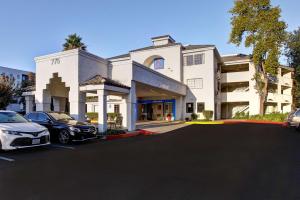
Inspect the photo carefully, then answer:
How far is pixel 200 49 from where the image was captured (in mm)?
28766

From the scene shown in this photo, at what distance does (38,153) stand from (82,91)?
6048 mm

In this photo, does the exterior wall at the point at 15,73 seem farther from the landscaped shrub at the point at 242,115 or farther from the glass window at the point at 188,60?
the landscaped shrub at the point at 242,115

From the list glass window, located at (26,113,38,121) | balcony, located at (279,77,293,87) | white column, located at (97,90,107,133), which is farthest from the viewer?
balcony, located at (279,77,293,87)

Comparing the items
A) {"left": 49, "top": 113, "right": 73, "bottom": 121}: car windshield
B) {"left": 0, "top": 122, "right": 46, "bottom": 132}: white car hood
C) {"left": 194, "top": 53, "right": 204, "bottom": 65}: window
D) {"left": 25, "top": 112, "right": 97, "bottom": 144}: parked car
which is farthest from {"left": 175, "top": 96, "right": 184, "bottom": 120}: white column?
{"left": 0, "top": 122, "right": 46, "bottom": 132}: white car hood

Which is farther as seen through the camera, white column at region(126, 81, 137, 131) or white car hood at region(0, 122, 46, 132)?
white column at region(126, 81, 137, 131)

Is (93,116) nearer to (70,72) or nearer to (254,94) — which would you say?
(70,72)

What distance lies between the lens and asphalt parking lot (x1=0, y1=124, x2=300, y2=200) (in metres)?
4.34

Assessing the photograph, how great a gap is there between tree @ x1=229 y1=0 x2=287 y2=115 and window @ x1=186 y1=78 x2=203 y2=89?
7062 mm

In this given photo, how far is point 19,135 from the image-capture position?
7848 millimetres

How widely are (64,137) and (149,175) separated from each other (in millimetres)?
6261

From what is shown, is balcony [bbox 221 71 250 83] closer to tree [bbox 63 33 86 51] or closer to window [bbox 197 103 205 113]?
window [bbox 197 103 205 113]

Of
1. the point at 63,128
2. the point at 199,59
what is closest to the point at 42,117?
the point at 63,128

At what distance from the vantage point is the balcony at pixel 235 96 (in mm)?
31172

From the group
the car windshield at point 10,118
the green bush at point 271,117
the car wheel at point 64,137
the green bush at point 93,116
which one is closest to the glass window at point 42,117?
the car wheel at point 64,137
